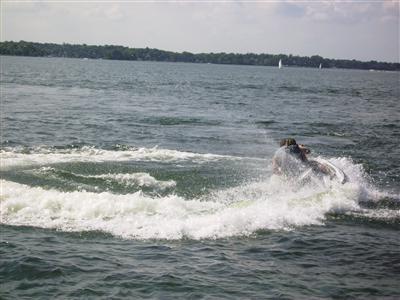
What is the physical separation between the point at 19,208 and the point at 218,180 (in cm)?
742

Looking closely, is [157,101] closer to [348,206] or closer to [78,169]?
[78,169]

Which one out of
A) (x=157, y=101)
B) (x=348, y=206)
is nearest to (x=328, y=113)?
(x=157, y=101)

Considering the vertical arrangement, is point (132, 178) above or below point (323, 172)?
below

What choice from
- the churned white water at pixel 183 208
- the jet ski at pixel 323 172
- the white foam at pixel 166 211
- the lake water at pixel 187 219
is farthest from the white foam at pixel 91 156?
the jet ski at pixel 323 172

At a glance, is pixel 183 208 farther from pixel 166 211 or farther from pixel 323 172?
pixel 323 172

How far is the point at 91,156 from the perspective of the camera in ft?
77.3

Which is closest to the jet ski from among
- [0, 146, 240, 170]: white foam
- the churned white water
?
the churned white water

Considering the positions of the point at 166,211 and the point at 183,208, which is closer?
the point at 166,211

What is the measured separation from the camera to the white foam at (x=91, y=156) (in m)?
22.0

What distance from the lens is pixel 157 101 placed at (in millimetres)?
52219

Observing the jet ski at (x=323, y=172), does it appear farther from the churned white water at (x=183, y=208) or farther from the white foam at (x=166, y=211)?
the white foam at (x=166, y=211)

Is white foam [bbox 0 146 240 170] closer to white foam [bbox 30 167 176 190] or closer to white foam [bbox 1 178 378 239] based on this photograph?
white foam [bbox 30 167 176 190]

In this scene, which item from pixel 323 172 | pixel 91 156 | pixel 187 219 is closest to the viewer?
pixel 187 219

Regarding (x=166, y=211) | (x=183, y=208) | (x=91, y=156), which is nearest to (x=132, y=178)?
(x=183, y=208)
